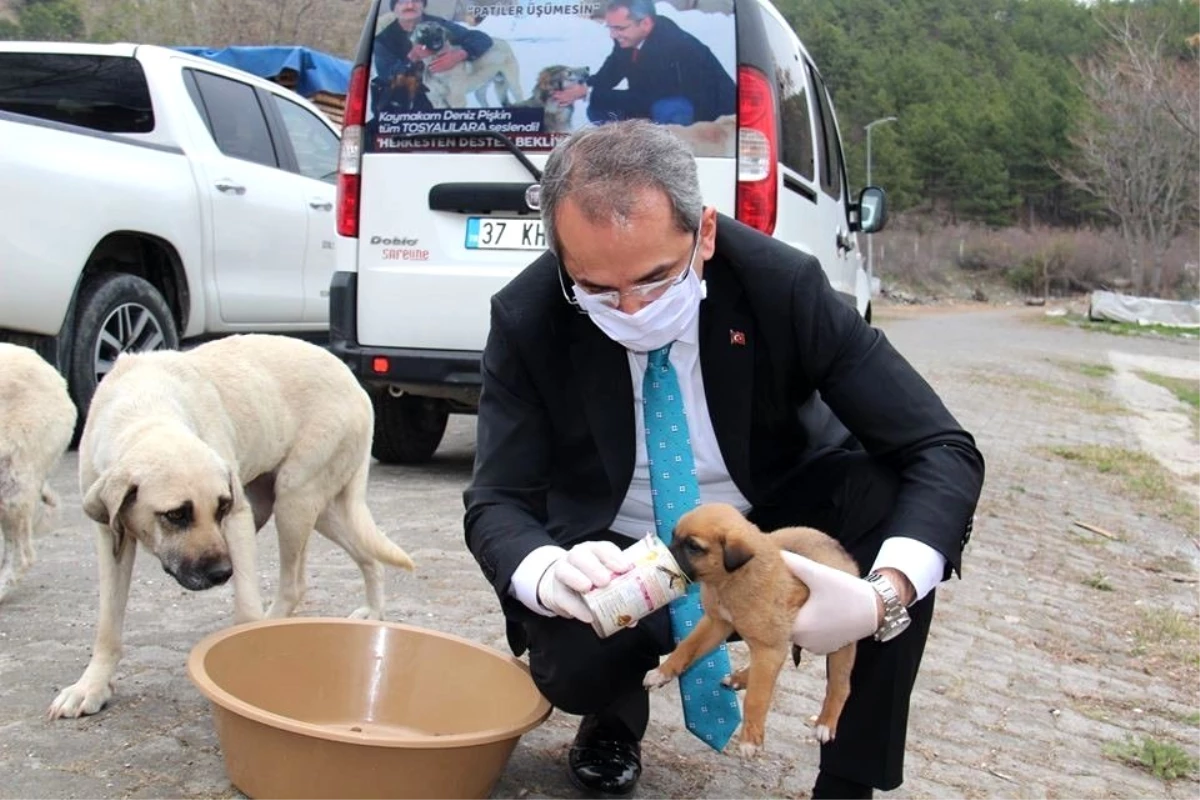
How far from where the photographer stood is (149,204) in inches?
257

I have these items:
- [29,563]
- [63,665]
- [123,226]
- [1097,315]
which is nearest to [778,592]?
[63,665]

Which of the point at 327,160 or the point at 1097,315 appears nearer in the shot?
the point at 327,160

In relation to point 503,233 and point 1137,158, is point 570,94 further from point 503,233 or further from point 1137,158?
point 1137,158

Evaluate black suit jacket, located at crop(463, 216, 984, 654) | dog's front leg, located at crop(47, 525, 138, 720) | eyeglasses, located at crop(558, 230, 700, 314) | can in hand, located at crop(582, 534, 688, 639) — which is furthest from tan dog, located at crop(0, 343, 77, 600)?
can in hand, located at crop(582, 534, 688, 639)

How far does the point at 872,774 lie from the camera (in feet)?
8.34

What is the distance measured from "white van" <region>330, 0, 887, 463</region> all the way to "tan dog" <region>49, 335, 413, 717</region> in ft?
5.71

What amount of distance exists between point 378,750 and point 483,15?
4.24 m

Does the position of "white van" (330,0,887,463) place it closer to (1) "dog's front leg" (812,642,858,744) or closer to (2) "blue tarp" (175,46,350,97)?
(1) "dog's front leg" (812,642,858,744)

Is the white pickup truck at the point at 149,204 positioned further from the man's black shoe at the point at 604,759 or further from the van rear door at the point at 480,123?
the man's black shoe at the point at 604,759

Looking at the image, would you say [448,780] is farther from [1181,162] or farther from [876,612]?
[1181,162]

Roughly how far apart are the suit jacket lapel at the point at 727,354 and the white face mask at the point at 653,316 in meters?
0.07

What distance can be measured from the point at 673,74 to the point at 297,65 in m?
9.17

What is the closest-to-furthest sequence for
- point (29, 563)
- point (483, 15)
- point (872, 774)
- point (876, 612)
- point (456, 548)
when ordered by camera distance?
1. point (876, 612)
2. point (872, 774)
3. point (29, 563)
4. point (456, 548)
5. point (483, 15)

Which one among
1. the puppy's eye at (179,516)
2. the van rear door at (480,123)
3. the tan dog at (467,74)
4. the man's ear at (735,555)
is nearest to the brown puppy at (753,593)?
the man's ear at (735,555)
